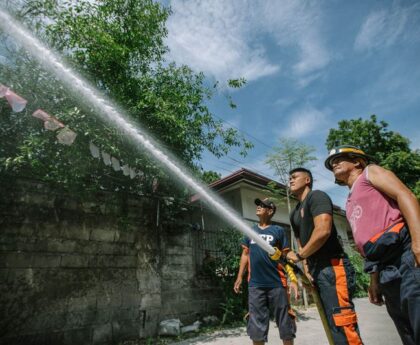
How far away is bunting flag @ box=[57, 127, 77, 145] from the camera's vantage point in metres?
4.70

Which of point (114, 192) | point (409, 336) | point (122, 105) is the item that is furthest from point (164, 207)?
point (409, 336)

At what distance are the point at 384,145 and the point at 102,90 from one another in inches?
869

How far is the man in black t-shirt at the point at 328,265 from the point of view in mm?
2326

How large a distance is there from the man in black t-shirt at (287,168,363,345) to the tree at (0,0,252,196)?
379cm

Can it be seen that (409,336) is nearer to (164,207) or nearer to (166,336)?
(166,336)

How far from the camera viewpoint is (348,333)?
226 cm

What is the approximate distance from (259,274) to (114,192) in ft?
11.5

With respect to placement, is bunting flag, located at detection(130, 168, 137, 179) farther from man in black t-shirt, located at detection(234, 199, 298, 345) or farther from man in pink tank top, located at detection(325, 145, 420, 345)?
man in pink tank top, located at detection(325, 145, 420, 345)

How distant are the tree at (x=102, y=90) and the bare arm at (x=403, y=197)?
14.0 ft

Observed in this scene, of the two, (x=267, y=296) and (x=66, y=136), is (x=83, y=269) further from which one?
(x=267, y=296)

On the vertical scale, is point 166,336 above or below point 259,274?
below

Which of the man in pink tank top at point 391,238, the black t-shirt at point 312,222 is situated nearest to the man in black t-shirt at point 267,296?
the black t-shirt at point 312,222

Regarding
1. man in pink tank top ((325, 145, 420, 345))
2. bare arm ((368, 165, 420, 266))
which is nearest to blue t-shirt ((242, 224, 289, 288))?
man in pink tank top ((325, 145, 420, 345))

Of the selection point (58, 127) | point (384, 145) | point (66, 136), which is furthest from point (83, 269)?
point (384, 145)
